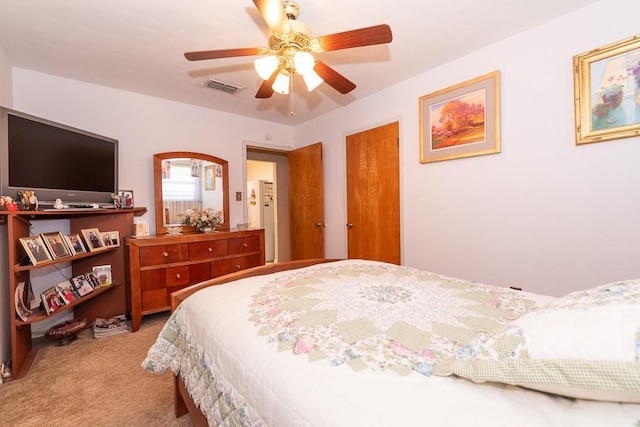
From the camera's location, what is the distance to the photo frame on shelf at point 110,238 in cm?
268

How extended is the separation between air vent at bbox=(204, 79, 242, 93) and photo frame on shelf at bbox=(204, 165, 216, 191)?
0.97 meters

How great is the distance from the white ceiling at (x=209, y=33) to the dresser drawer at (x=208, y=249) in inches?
64.4

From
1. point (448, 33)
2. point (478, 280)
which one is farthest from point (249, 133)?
point (478, 280)

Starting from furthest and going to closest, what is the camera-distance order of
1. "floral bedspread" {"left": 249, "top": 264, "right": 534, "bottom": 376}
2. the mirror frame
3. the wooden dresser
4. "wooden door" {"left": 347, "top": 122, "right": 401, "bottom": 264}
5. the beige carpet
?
1. the mirror frame
2. "wooden door" {"left": 347, "top": 122, "right": 401, "bottom": 264}
3. the wooden dresser
4. the beige carpet
5. "floral bedspread" {"left": 249, "top": 264, "right": 534, "bottom": 376}

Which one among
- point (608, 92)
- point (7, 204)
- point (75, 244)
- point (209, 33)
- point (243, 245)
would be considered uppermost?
point (209, 33)

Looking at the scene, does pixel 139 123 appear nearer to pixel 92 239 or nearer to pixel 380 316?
pixel 92 239

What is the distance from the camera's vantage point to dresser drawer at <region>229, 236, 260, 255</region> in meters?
3.22

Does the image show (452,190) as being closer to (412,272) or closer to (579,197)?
(579,197)

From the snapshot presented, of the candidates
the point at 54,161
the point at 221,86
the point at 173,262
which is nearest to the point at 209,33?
the point at 221,86

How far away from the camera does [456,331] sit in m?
0.89

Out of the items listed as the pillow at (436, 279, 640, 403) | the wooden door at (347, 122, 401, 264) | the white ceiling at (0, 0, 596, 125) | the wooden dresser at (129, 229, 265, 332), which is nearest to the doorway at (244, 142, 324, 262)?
the wooden door at (347, 122, 401, 264)

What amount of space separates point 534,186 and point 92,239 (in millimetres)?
3664

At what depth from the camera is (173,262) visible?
2.82 m

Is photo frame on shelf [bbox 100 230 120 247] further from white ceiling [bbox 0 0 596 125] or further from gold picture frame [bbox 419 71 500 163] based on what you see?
gold picture frame [bbox 419 71 500 163]
